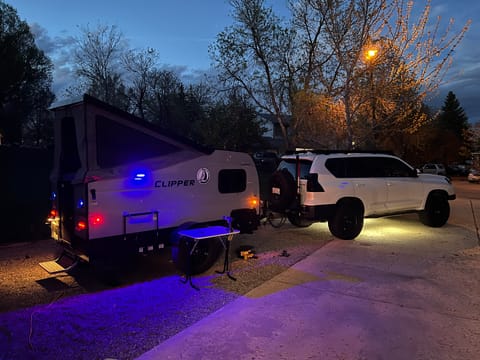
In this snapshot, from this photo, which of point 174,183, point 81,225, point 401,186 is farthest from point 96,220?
point 401,186

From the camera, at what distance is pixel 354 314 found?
4.65m

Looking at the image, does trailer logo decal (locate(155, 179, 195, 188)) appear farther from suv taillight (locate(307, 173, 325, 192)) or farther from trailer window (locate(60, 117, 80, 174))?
suv taillight (locate(307, 173, 325, 192))

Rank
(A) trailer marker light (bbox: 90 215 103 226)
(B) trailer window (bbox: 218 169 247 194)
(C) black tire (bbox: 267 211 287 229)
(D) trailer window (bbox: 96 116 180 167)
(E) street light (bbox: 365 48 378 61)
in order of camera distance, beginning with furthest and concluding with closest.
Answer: (E) street light (bbox: 365 48 378 61) < (C) black tire (bbox: 267 211 287 229) < (B) trailer window (bbox: 218 169 247 194) < (D) trailer window (bbox: 96 116 180 167) < (A) trailer marker light (bbox: 90 215 103 226)

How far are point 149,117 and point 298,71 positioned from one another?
1650 centimetres

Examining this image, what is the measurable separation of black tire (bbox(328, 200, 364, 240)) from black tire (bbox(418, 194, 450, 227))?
2.71 m

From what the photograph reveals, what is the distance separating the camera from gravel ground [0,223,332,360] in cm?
393

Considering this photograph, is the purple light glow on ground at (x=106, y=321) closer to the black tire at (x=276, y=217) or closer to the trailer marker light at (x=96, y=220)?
the trailer marker light at (x=96, y=220)

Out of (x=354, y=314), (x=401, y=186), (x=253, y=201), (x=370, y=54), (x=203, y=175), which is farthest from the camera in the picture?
(x=370, y=54)

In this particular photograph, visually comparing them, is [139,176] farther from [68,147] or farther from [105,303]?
[105,303]

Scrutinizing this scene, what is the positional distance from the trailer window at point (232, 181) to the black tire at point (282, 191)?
1.91 metres

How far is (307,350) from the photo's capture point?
379cm

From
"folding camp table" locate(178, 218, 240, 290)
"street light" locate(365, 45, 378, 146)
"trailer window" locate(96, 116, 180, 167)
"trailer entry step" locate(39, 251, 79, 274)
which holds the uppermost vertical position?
"street light" locate(365, 45, 378, 146)

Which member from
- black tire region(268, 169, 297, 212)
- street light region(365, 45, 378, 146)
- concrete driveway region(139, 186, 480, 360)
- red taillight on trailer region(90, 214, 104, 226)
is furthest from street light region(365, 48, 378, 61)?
red taillight on trailer region(90, 214, 104, 226)

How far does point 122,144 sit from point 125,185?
2.04 feet
